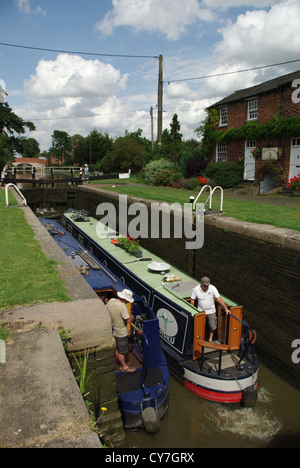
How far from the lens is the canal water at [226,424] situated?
5.64m

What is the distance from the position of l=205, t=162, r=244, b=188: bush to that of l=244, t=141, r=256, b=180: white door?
11.8 inches

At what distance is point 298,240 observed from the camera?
22.9ft

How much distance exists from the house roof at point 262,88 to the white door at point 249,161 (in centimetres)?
277

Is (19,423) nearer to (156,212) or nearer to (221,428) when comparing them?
(221,428)

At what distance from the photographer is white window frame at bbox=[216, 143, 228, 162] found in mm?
21969

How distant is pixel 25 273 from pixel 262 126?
16.4 m

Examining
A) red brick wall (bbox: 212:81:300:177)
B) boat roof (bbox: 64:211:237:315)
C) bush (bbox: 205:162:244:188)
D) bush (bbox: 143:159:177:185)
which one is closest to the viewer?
boat roof (bbox: 64:211:237:315)

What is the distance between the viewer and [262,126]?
18438 mm

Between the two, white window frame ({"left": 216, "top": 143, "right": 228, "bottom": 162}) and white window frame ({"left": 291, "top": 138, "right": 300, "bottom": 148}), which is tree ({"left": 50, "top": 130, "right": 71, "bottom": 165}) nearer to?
white window frame ({"left": 216, "top": 143, "right": 228, "bottom": 162})

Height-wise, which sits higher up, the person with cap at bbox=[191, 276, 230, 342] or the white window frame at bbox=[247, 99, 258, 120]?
the white window frame at bbox=[247, 99, 258, 120]

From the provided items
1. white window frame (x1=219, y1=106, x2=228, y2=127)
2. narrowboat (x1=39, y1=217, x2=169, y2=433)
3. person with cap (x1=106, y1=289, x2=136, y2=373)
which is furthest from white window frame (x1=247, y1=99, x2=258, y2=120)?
person with cap (x1=106, y1=289, x2=136, y2=373)

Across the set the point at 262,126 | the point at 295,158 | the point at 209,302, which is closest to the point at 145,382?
the point at 209,302

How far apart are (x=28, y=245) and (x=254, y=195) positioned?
11645 millimetres
